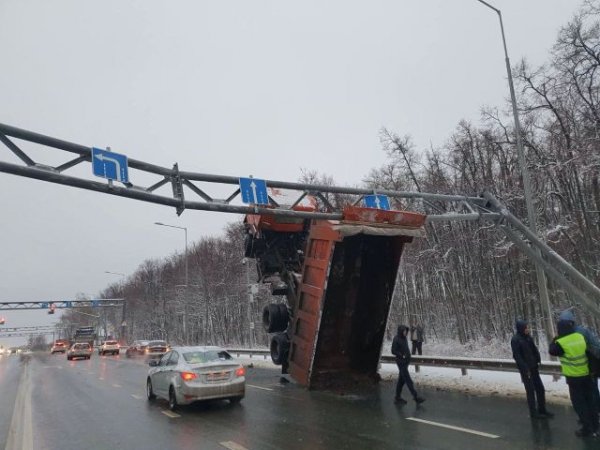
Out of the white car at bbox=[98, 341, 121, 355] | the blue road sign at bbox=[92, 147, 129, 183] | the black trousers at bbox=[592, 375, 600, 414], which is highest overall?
the blue road sign at bbox=[92, 147, 129, 183]

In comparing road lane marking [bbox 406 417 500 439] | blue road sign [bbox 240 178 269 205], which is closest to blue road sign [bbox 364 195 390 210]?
blue road sign [bbox 240 178 269 205]

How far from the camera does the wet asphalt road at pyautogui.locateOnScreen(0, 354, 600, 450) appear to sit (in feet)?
22.8

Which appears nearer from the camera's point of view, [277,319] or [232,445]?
[232,445]

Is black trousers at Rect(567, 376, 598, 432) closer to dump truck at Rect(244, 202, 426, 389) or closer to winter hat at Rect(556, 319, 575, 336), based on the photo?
winter hat at Rect(556, 319, 575, 336)

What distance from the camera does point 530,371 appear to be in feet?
26.7

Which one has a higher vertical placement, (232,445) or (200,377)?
(200,377)

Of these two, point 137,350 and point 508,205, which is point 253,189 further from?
point 137,350

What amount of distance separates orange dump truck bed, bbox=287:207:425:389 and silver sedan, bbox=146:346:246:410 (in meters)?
2.30

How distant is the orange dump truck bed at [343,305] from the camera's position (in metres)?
12.3

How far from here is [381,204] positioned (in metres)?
13.4

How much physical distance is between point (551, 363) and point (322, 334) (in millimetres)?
5497

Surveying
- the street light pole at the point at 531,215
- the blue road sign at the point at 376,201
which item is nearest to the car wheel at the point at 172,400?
the blue road sign at the point at 376,201

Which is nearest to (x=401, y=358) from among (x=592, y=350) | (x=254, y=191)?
(x=592, y=350)

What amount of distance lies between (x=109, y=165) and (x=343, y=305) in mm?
7077
